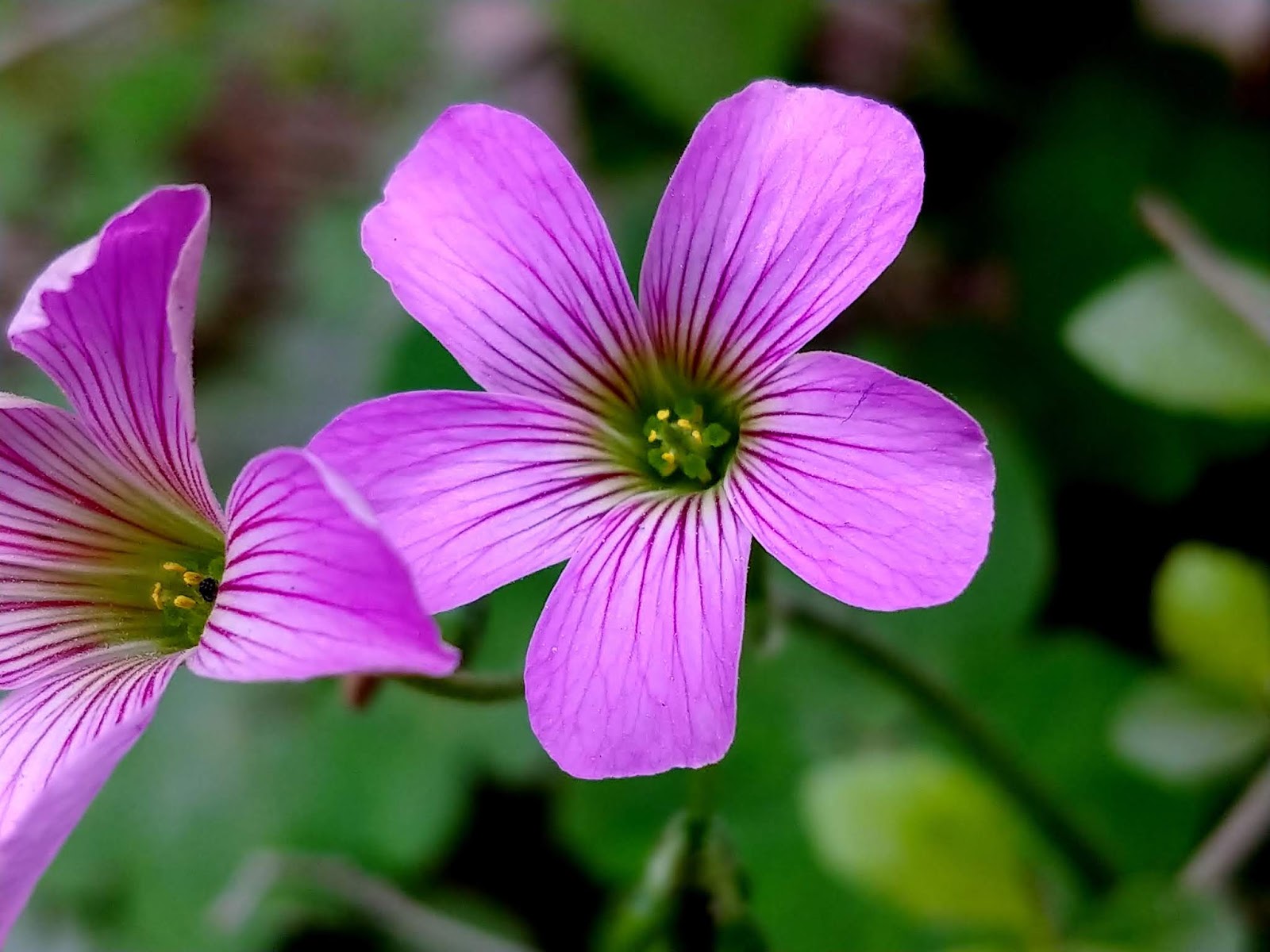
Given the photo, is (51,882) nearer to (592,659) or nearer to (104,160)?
(104,160)

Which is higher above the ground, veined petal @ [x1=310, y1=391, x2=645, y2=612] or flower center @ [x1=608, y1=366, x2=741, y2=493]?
veined petal @ [x1=310, y1=391, x2=645, y2=612]

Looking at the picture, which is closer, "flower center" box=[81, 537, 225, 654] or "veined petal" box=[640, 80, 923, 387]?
"veined petal" box=[640, 80, 923, 387]

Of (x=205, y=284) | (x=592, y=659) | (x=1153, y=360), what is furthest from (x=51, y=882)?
(x=1153, y=360)

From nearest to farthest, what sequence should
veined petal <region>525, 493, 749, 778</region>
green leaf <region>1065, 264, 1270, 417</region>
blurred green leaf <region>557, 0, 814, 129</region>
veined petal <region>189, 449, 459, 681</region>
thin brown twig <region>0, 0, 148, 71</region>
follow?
veined petal <region>189, 449, 459, 681</region> → veined petal <region>525, 493, 749, 778</region> → green leaf <region>1065, 264, 1270, 417</region> → blurred green leaf <region>557, 0, 814, 129</region> → thin brown twig <region>0, 0, 148, 71</region>

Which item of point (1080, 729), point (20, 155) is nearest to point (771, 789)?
point (1080, 729)

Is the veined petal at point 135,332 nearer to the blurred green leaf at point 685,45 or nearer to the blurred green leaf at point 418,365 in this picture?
the blurred green leaf at point 418,365

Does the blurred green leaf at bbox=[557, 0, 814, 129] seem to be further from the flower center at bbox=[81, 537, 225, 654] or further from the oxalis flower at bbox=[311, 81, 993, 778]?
the flower center at bbox=[81, 537, 225, 654]

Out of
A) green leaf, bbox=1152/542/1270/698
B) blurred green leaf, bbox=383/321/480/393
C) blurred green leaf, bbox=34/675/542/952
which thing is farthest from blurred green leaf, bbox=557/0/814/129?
green leaf, bbox=1152/542/1270/698
